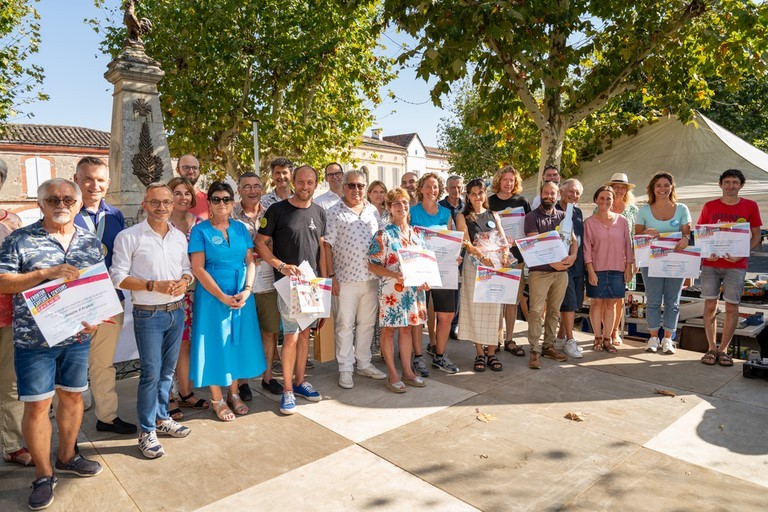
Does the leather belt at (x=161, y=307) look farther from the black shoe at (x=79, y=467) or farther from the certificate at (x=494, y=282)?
the certificate at (x=494, y=282)

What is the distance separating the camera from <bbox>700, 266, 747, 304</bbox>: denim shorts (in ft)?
18.3

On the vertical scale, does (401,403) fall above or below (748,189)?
below

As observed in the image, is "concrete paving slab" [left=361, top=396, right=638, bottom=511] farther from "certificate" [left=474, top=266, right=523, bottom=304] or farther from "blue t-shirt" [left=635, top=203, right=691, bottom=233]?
"blue t-shirt" [left=635, top=203, right=691, bottom=233]

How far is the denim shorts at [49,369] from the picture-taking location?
292 cm

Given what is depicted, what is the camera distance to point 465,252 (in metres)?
5.59

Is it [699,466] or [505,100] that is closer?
[699,466]

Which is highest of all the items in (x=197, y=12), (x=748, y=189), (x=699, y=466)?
(x=197, y=12)

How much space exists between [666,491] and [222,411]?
10.8 feet

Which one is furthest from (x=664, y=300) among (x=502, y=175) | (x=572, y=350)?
(x=502, y=175)

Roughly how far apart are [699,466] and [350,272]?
312 centimetres

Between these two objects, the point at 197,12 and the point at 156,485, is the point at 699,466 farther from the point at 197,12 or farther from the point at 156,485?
the point at 197,12

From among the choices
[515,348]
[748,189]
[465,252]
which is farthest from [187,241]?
[748,189]

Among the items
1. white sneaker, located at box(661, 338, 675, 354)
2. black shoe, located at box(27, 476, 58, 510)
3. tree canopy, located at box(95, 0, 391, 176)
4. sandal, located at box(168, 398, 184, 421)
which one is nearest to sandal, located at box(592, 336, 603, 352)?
white sneaker, located at box(661, 338, 675, 354)

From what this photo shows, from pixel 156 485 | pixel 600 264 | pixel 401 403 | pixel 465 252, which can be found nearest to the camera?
pixel 156 485
